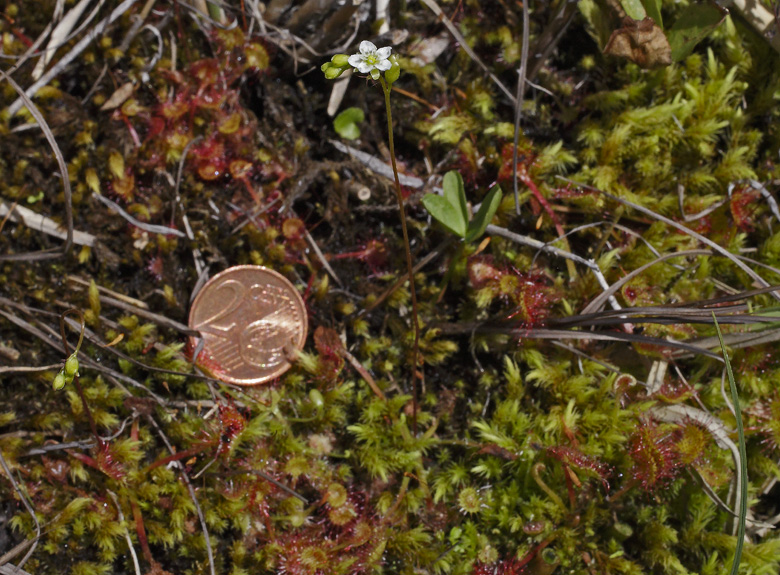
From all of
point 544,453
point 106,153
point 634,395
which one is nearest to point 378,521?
point 544,453

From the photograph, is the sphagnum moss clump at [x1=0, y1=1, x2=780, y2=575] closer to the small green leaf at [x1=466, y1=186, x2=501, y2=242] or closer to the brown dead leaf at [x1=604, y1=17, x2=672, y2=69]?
the small green leaf at [x1=466, y1=186, x2=501, y2=242]

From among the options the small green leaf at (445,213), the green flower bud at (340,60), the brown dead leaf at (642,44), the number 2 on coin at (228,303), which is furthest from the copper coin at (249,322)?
the brown dead leaf at (642,44)

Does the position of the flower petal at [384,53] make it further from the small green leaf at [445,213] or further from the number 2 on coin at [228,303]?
the number 2 on coin at [228,303]

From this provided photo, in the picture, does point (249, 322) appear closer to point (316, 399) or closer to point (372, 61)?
point (316, 399)

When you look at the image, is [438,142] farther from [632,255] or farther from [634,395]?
[634,395]

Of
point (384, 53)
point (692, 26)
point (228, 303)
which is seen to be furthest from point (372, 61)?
point (692, 26)

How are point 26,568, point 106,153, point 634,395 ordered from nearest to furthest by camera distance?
point 26,568
point 634,395
point 106,153
